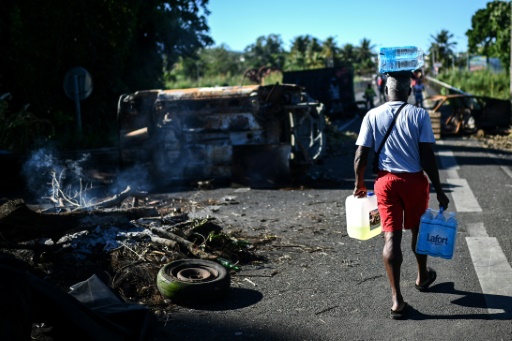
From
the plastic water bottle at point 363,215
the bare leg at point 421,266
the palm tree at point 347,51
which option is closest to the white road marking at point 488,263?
the bare leg at point 421,266

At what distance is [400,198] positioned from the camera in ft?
15.9

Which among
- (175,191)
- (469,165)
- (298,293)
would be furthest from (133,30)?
(298,293)

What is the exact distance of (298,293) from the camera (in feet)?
18.0

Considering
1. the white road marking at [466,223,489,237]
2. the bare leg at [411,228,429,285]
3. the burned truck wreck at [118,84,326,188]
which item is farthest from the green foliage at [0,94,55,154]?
the bare leg at [411,228,429,285]

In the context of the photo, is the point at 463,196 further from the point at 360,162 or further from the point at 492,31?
the point at 492,31

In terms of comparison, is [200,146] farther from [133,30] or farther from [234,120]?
[133,30]

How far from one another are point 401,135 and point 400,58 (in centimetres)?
71

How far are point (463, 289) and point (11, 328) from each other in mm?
3767

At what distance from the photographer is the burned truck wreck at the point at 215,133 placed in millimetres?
11664

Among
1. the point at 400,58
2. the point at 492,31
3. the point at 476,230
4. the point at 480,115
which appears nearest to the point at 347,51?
the point at 492,31

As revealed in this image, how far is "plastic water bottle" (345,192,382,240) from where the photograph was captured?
5.21 m

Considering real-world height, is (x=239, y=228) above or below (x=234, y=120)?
below

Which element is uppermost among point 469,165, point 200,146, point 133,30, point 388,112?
point 133,30

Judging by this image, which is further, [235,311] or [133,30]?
[133,30]
